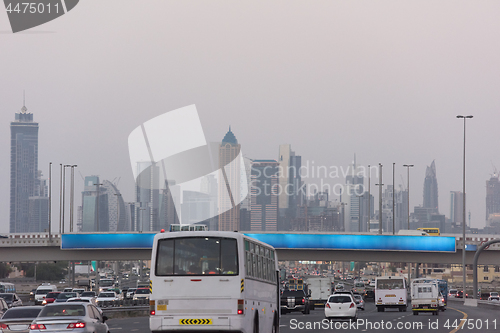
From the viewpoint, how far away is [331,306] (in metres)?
39.9

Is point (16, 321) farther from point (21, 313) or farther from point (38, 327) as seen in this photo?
point (38, 327)

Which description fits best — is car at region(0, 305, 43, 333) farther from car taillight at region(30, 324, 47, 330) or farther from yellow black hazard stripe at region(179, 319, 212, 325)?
yellow black hazard stripe at region(179, 319, 212, 325)

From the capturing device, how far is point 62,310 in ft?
69.9

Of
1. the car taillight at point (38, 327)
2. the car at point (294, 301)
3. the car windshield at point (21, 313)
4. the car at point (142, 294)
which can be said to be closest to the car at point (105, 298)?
the car at point (142, 294)

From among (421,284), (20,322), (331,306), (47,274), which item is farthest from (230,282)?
(47,274)

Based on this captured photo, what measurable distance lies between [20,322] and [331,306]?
21022mm

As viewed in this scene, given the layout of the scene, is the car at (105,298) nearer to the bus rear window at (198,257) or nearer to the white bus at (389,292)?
the white bus at (389,292)

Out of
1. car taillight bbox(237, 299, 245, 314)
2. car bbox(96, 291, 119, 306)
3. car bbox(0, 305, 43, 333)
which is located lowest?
car bbox(96, 291, 119, 306)

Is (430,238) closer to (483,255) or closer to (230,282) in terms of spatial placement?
(483,255)

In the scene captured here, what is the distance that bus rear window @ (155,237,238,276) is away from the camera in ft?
67.0

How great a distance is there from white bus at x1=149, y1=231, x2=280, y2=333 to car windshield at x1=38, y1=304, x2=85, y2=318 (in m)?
2.43

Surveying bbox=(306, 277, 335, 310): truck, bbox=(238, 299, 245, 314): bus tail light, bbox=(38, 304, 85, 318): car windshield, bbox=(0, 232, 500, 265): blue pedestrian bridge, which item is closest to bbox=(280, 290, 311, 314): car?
bbox=(306, 277, 335, 310): truck

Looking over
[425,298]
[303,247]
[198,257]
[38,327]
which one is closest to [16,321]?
[38,327]

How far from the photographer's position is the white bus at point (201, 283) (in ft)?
65.6
